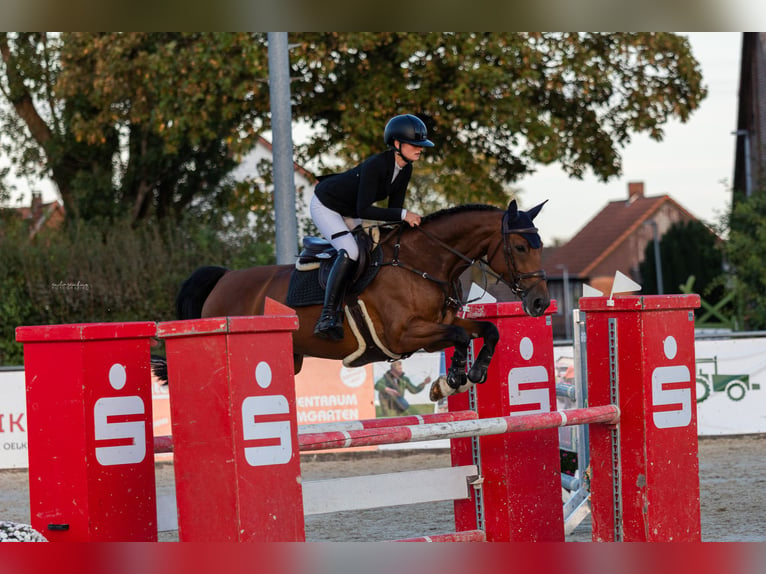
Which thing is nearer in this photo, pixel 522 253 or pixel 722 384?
pixel 522 253

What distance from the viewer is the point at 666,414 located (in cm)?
471

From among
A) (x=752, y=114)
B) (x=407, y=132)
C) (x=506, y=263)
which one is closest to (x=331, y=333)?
(x=506, y=263)

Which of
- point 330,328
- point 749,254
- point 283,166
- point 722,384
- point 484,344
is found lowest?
point 722,384

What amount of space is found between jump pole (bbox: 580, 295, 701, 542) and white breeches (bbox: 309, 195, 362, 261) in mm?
1292

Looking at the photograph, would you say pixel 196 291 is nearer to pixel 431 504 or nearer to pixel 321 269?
pixel 321 269

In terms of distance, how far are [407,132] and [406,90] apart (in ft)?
31.9

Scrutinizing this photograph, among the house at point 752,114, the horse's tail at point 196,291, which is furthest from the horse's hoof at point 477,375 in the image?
the house at point 752,114

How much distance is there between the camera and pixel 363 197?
5.38 m

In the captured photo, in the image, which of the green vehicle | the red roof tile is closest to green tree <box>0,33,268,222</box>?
the green vehicle

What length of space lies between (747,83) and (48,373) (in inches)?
1222

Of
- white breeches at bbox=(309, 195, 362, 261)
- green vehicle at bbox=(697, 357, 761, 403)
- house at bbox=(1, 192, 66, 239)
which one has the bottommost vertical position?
green vehicle at bbox=(697, 357, 761, 403)

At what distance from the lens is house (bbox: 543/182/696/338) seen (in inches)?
1905

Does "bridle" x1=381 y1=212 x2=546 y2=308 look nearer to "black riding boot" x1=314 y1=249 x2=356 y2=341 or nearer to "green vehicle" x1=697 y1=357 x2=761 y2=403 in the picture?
"black riding boot" x1=314 y1=249 x2=356 y2=341

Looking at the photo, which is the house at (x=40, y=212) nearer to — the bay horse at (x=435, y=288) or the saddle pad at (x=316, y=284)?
the saddle pad at (x=316, y=284)
